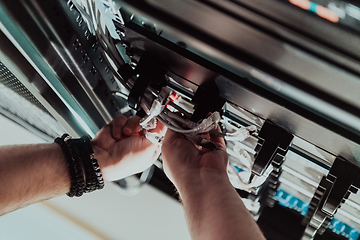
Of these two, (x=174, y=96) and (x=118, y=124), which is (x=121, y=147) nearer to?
(x=118, y=124)

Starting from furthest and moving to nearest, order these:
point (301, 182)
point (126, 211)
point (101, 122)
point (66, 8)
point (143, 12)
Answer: point (126, 211)
point (101, 122)
point (301, 182)
point (66, 8)
point (143, 12)

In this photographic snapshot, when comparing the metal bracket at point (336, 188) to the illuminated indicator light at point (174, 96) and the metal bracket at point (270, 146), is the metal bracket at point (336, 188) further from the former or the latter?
the illuminated indicator light at point (174, 96)

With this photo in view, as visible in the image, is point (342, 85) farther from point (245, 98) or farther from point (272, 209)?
point (272, 209)

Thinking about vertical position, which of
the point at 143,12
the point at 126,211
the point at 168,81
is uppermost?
the point at 143,12

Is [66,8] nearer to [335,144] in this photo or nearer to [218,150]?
[218,150]

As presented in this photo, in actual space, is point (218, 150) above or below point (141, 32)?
below

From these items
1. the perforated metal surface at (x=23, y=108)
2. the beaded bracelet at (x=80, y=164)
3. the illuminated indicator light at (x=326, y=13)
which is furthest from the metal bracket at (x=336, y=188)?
the perforated metal surface at (x=23, y=108)

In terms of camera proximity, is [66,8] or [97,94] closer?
[66,8]

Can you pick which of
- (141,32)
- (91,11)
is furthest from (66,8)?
(141,32)

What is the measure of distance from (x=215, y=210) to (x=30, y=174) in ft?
1.84

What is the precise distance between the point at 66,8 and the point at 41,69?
0.57 feet

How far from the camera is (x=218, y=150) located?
0.78 m

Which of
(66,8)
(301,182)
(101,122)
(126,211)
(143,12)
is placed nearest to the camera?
(143,12)

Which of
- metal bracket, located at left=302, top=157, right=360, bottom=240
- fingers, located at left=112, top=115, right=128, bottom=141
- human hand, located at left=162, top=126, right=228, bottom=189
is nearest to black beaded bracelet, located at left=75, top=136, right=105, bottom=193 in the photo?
fingers, located at left=112, top=115, right=128, bottom=141
